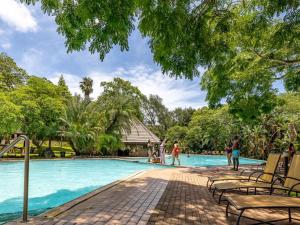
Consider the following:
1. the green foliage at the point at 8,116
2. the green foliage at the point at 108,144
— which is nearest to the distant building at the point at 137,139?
the green foliage at the point at 108,144

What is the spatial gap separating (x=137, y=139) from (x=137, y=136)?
59cm

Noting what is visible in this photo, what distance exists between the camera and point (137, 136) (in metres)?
35.1

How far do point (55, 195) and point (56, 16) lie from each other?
761 cm

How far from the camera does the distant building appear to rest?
112 ft

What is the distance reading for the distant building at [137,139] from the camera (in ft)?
112

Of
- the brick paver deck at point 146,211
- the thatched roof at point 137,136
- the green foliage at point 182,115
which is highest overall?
the green foliage at point 182,115

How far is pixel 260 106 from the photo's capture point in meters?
13.8

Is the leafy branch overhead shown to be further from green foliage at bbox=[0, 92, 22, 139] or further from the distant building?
the distant building

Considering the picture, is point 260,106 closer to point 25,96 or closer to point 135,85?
point 25,96

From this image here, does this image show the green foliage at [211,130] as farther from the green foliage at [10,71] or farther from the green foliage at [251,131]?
the green foliage at [10,71]

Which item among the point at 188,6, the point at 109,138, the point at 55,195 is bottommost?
the point at 55,195

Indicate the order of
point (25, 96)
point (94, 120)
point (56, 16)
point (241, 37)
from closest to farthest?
point (56, 16)
point (241, 37)
point (25, 96)
point (94, 120)

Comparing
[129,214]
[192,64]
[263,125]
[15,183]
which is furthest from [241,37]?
[263,125]

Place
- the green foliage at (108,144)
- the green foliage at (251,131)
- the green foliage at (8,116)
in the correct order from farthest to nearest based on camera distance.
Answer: the green foliage at (108,144) < the green foliage at (251,131) < the green foliage at (8,116)
